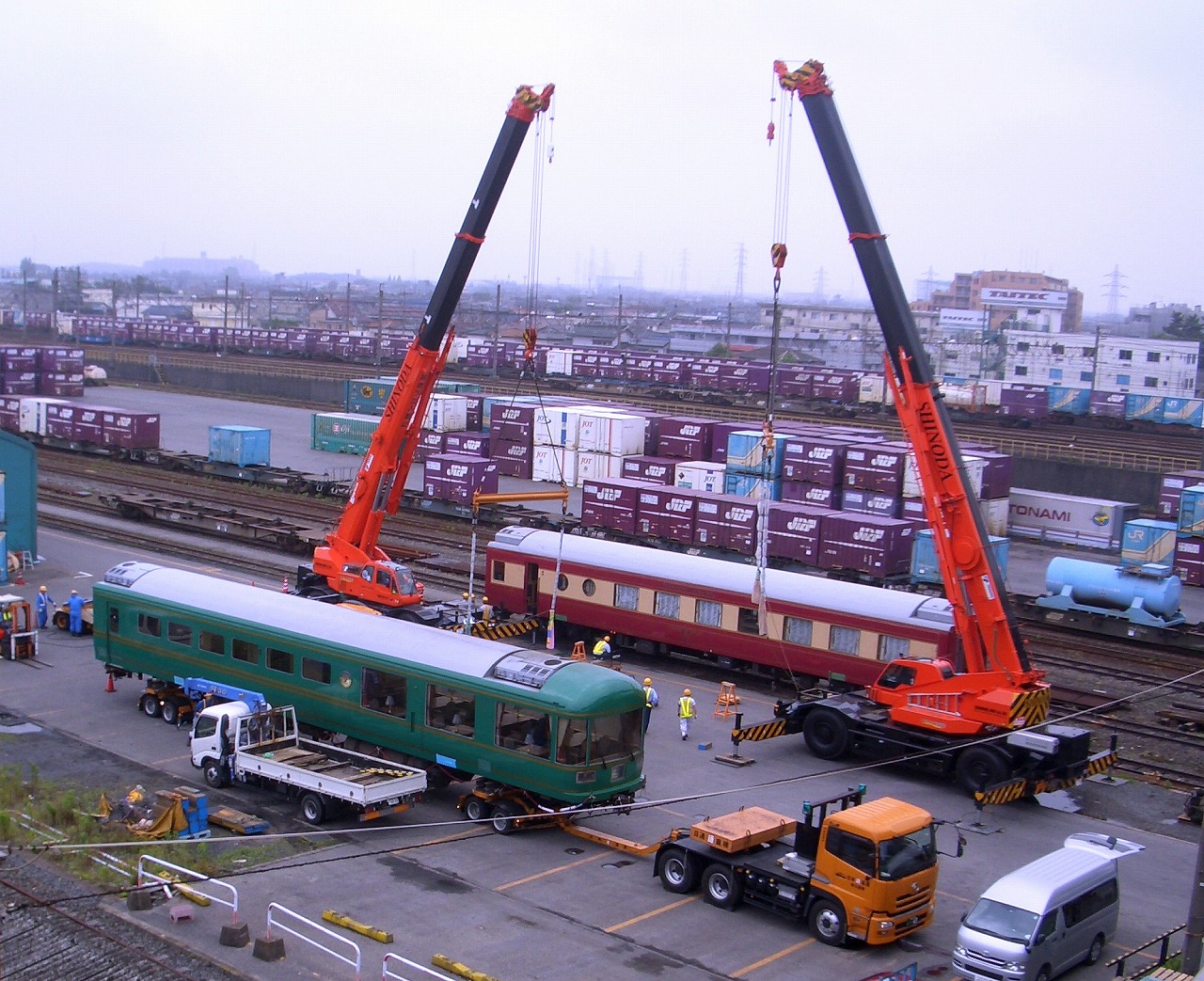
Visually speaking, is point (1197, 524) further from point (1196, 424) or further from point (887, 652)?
point (1196, 424)

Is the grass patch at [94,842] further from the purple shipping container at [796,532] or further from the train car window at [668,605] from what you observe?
the purple shipping container at [796,532]

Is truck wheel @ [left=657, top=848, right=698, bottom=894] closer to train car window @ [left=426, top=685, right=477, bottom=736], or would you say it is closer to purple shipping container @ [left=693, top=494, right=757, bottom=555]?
train car window @ [left=426, top=685, right=477, bottom=736]

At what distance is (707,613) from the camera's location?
85.5 ft

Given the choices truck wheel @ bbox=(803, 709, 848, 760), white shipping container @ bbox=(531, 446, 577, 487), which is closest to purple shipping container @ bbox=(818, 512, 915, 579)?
truck wheel @ bbox=(803, 709, 848, 760)

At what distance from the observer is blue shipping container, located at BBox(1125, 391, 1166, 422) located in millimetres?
71750

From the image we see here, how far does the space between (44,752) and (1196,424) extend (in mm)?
66773

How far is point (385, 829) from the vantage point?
17328 millimetres

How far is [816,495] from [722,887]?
28.2 m

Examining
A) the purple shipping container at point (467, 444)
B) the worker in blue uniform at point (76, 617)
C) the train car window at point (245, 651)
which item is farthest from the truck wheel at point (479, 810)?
the purple shipping container at point (467, 444)

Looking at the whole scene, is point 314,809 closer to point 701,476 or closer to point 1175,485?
point 701,476

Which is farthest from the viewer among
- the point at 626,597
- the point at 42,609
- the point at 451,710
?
the point at 42,609

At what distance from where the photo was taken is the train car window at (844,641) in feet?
78.6

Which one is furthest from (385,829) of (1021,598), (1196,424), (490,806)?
(1196,424)

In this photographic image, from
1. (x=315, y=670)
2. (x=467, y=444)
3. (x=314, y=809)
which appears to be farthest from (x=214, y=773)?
(x=467, y=444)
